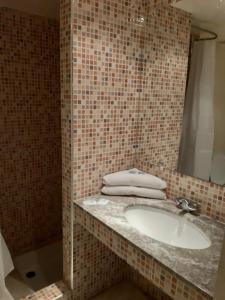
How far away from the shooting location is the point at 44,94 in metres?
2.09

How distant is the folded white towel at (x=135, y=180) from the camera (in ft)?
4.33

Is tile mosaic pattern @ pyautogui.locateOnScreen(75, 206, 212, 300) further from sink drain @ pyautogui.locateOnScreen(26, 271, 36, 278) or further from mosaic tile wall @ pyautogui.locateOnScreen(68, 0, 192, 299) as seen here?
sink drain @ pyautogui.locateOnScreen(26, 271, 36, 278)

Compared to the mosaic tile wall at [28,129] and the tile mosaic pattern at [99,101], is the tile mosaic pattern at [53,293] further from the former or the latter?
the mosaic tile wall at [28,129]

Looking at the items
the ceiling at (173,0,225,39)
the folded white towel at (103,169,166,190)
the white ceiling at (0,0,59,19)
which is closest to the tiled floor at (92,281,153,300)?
the folded white towel at (103,169,166,190)

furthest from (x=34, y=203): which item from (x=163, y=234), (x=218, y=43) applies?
(x=218, y=43)

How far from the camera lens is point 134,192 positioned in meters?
1.31

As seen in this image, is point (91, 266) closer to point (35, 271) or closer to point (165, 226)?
point (165, 226)

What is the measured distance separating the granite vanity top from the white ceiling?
143 centimetres

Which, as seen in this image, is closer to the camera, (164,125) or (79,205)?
(79,205)

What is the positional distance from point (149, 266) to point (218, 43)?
3.28ft

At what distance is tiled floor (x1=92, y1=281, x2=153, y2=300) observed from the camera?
157 cm

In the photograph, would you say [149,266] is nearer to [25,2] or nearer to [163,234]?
[163,234]

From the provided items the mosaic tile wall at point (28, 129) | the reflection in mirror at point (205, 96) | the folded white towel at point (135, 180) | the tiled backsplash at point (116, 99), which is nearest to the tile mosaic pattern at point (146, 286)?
the tiled backsplash at point (116, 99)

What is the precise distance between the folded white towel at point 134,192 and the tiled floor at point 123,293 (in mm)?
767
